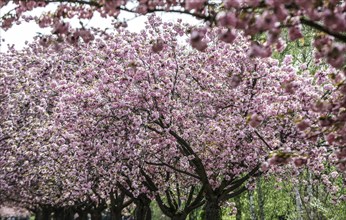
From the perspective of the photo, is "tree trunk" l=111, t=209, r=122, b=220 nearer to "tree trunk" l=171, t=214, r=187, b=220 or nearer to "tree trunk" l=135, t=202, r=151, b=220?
"tree trunk" l=135, t=202, r=151, b=220

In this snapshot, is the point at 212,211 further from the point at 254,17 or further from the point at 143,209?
the point at 254,17

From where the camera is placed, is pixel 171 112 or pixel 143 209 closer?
pixel 171 112

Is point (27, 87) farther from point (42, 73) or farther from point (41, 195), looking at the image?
point (41, 195)

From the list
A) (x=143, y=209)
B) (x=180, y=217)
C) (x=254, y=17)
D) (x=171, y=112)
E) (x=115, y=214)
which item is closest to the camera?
(x=254, y=17)

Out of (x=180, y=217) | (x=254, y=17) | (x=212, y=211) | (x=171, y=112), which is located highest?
(x=171, y=112)

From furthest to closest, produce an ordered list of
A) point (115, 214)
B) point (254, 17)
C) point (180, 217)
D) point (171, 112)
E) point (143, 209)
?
point (115, 214)
point (143, 209)
point (180, 217)
point (171, 112)
point (254, 17)

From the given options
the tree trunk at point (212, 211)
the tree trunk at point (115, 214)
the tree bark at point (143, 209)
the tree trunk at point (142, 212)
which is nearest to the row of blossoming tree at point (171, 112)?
the tree trunk at point (212, 211)

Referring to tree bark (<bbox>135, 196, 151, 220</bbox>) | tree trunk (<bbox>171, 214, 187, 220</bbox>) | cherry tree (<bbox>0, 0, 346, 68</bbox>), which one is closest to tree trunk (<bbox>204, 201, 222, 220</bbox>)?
tree trunk (<bbox>171, 214, 187, 220</bbox>)

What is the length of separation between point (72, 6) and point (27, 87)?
48.3 ft

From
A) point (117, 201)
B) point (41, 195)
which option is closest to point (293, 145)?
point (117, 201)

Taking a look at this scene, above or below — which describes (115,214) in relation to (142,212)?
above

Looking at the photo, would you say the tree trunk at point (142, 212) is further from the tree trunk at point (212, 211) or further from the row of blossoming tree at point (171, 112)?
the tree trunk at point (212, 211)

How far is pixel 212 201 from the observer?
17.4 metres

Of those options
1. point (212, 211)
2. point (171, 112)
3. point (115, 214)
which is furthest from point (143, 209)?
point (171, 112)
